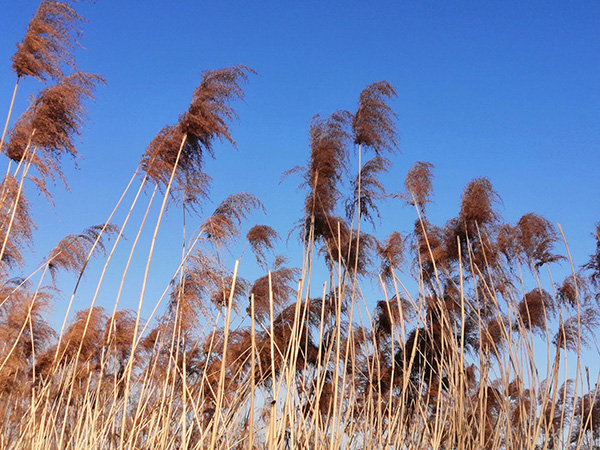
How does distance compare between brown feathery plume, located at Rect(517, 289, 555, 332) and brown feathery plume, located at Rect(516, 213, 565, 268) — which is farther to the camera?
brown feathery plume, located at Rect(517, 289, 555, 332)

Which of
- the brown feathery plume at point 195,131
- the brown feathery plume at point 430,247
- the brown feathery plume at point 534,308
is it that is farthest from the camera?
the brown feathery plume at point 534,308

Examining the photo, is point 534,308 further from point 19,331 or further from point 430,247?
A: point 19,331

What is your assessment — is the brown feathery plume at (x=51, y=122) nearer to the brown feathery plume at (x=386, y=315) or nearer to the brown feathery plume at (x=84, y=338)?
the brown feathery plume at (x=84, y=338)

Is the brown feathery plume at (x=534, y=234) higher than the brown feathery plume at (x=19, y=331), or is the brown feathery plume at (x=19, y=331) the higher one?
the brown feathery plume at (x=534, y=234)

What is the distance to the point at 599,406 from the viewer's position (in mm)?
8930

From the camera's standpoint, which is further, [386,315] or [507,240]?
[386,315]

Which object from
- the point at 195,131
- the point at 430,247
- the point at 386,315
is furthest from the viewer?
the point at 386,315

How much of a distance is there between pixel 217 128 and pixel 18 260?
2381 millimetres

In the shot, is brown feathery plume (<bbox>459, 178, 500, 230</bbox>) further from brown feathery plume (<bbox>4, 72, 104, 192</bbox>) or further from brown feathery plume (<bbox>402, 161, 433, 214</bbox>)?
brown feathery plume (<bbox>4, 72, 104, 192</bbox>)

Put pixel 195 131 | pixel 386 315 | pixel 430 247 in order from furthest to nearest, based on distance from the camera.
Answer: pixel 386 315 < pixel 430 247 < pixel 195 131

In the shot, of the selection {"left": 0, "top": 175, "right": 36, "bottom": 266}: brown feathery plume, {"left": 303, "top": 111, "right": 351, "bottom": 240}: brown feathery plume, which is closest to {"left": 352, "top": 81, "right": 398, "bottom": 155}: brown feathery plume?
{"left": 303, "top": 111, "right": 351, "bottom": 240}: brown feathery plume

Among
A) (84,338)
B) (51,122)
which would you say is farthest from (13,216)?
(84,338)

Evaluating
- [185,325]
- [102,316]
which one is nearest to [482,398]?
[185,325]

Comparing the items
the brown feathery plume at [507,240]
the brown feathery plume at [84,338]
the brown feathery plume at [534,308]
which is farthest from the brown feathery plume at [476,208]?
the brown feathery plume at [84,338]
